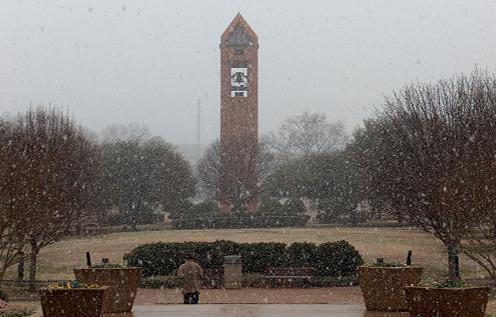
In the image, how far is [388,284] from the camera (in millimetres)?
15023

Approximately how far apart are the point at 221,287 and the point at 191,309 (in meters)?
9.50

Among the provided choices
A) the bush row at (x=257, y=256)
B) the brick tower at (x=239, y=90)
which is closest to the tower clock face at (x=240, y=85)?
the brick tower at (x=239, y=90)

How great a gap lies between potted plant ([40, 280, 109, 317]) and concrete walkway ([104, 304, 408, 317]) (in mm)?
2380

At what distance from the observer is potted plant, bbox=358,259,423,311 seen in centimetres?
1495

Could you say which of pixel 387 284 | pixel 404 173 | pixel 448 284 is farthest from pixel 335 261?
pixel 448 284

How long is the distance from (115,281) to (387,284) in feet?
16.3

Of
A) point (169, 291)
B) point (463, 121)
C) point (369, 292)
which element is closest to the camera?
point (369, 292)

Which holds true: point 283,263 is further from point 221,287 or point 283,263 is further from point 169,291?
point 169,291

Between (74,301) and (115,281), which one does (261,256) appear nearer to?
(115,281)

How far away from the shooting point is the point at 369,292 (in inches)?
603

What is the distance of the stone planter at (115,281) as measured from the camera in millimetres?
14945

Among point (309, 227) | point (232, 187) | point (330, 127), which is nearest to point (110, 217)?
Result: point (232, 187)

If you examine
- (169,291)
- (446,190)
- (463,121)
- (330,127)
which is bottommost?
(169,291)

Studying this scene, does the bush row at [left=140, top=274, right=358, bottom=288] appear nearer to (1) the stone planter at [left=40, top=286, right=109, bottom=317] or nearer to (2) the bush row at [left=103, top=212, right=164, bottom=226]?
(1) the stone planter at [left=40, top=286, right=109, bottom=317]
